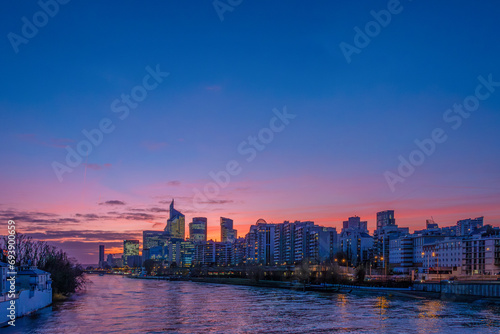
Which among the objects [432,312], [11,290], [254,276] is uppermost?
[11,290]

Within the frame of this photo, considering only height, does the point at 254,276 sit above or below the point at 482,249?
below

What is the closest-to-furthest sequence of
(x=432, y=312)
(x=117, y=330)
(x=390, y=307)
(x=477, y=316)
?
(x=117, y=330) < (x=477, y=316) < (x=432, y=312) < (x=390, y=307)

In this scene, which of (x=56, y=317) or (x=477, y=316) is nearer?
(x=56, y=317)

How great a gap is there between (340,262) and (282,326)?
471ft

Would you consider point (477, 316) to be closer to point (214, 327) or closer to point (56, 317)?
point (214, 327)

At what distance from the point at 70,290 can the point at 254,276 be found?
9179 cm

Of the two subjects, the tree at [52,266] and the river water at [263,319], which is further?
the tree at [52,266]

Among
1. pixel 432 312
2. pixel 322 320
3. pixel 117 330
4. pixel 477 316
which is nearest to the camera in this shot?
pixel 117 330

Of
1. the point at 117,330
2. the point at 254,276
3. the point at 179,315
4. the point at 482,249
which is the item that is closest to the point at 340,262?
the point at 254,276

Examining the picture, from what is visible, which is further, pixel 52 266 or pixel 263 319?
pixel 52 266

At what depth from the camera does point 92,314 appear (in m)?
57.9

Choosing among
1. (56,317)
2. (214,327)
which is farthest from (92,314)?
(214,327)

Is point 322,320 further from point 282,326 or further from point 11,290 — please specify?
point 11,290

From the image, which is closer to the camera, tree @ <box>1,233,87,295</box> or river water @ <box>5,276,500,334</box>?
river water @ <box>5,276,500,334</box>
